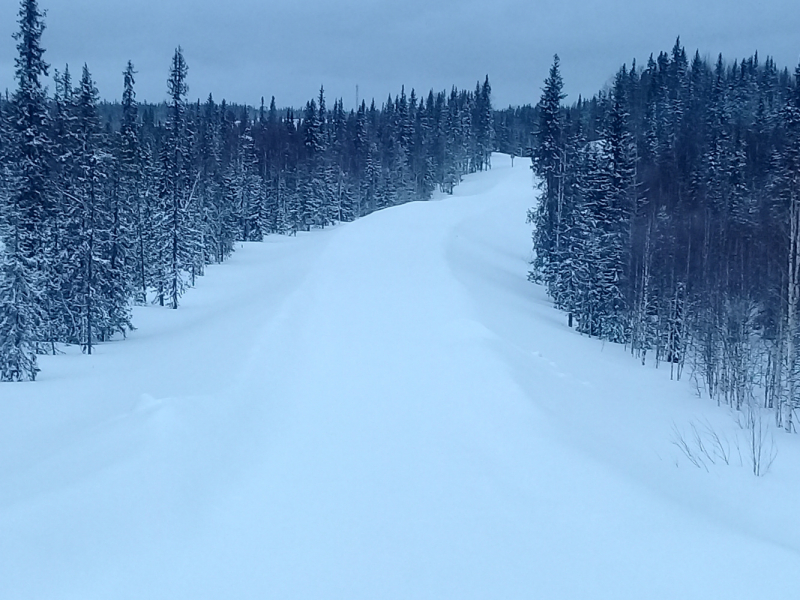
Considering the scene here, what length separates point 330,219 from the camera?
8712 centimetres

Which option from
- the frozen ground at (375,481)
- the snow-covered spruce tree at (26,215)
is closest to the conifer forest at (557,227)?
the snow-covered spruce tree at (26,215)

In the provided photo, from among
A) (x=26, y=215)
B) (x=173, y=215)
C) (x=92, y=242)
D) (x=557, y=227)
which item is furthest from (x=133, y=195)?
(x=557, y=227)

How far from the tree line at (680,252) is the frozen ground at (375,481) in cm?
576

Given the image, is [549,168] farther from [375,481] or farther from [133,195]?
[375,481]

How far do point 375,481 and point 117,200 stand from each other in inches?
1288

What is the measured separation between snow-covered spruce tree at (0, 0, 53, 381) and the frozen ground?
2275 millimetres

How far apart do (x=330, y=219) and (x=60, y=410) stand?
68122mm

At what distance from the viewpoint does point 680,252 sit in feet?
133

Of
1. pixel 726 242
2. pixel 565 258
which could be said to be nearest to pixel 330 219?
pixel 565 258

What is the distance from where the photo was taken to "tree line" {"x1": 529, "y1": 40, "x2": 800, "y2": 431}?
94.8 feet

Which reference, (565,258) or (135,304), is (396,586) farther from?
(135,304)

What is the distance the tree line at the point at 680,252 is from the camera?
28891mm

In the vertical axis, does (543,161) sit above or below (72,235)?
above

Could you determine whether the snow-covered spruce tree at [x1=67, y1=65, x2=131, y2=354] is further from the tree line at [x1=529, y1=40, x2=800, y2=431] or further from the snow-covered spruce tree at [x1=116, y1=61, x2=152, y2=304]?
the tree line at [x1=529, y1=40, x2=800, y2=431]
